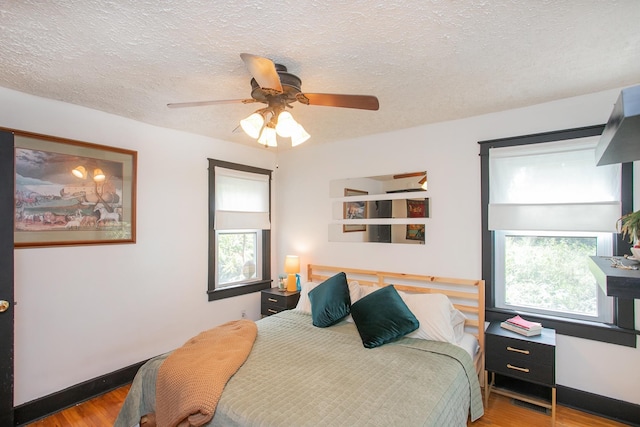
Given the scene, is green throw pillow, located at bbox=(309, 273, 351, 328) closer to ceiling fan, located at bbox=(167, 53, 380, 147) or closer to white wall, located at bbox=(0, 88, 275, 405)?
white wall, located at bbox=(0, 88, 275, 405)

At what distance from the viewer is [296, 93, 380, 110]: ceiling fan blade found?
188 cm

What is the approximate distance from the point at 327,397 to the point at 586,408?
226cm

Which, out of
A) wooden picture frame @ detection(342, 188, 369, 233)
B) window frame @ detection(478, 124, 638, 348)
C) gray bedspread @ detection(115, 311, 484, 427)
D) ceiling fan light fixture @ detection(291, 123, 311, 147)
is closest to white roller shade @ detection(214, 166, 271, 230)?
wooden picture frame @ detection(342, 188, 369, 233)

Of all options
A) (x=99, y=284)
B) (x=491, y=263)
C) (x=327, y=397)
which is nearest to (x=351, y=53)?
(x=327, y=397)

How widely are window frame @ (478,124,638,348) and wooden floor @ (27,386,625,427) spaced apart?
60 cm

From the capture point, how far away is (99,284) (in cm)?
290

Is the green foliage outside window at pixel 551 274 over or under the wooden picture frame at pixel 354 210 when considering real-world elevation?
under

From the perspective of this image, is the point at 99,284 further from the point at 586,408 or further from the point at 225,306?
the point at 586,408

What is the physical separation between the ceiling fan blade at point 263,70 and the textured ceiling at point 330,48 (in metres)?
0.25

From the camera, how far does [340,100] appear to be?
A: 1.94m

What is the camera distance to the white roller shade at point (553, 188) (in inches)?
98.3

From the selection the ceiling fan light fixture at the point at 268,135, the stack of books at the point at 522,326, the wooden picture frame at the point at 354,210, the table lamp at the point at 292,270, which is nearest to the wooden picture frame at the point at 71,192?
the ceiling fan light fixture at the point at 268,135

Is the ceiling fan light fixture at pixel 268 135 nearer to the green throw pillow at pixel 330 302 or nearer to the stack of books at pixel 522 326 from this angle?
the green throw pillow at pixel 330 302

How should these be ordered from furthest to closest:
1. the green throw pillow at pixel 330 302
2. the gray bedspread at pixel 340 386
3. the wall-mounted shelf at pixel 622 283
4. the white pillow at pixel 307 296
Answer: the white pillow at pixel 307 296, the green throw pillow at pixel 330 302, the gray bedspread at pixel 340 386, the wall-mounted shelf at pixel 622 283
